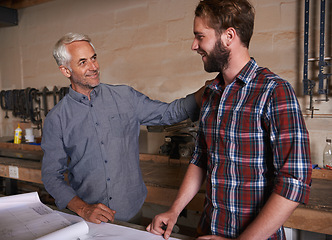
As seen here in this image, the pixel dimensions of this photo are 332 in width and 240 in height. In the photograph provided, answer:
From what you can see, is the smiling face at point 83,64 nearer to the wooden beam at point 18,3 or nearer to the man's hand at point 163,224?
the man's hand at point 163,224

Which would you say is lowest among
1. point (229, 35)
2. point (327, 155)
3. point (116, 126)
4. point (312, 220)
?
point (312, 220)

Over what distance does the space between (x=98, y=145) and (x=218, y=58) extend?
0.88 meters

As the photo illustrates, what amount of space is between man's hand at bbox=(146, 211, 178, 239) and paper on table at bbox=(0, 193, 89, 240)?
24cm

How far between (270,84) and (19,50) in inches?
162

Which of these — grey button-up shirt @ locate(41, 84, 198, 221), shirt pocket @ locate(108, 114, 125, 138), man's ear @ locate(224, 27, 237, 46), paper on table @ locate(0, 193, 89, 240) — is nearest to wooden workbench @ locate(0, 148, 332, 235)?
grey button-up shirt @ locate(41, 84, 198, 221)

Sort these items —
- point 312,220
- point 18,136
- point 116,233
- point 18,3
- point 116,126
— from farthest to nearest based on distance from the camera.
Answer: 1. point 18,3
2. point 18,136
3. point 116,126
4. point 312,220
5. point 116,233

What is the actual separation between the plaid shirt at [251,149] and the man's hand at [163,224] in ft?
0.46

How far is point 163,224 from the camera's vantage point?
110 cm

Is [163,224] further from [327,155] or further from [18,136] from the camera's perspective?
[18,136]

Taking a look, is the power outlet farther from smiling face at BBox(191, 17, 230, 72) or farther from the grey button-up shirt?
smiling face at BBox(191, 17, 230, 72)

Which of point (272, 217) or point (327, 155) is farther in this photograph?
point (327, 155)

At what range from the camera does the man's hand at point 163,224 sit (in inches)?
41.1

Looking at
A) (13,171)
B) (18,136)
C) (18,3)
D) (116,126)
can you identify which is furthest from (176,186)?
(18,3)

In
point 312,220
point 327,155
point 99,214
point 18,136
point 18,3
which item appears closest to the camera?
point 99,214
